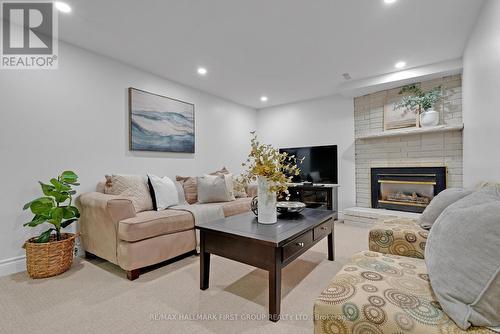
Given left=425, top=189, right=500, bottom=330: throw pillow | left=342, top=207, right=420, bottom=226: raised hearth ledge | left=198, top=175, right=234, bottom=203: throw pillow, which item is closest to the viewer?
left=425, top=189, right=500, bottom=330: throw pillow

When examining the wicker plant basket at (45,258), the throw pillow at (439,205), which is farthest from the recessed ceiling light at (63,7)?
the throw pillow at (439,205)

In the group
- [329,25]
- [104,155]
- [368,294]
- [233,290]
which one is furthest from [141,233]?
[329,25]

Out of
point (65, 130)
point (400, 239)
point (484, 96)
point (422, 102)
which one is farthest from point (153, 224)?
point (422, 102)

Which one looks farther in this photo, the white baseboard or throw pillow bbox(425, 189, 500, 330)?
the white baseboard

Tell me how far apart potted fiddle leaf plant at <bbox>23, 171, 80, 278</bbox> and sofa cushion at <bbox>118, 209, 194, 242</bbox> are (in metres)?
0.58

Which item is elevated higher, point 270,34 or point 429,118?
point 270,34

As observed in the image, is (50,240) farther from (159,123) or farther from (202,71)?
(202,71)

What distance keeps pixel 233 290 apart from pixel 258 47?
2.60m

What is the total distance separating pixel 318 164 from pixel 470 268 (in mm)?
3854

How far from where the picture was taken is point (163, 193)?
284 cm

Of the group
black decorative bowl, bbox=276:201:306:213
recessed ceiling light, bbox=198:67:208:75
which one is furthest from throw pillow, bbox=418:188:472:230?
recessed ceiling light, bbox=198:67:208:75

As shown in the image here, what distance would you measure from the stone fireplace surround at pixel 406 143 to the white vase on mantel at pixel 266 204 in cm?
292

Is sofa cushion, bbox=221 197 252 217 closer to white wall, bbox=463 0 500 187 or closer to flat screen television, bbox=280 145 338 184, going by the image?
flat screen television, bbox=280 145 338 184

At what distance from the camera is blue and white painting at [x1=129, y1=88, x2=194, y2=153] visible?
319 centimetres
